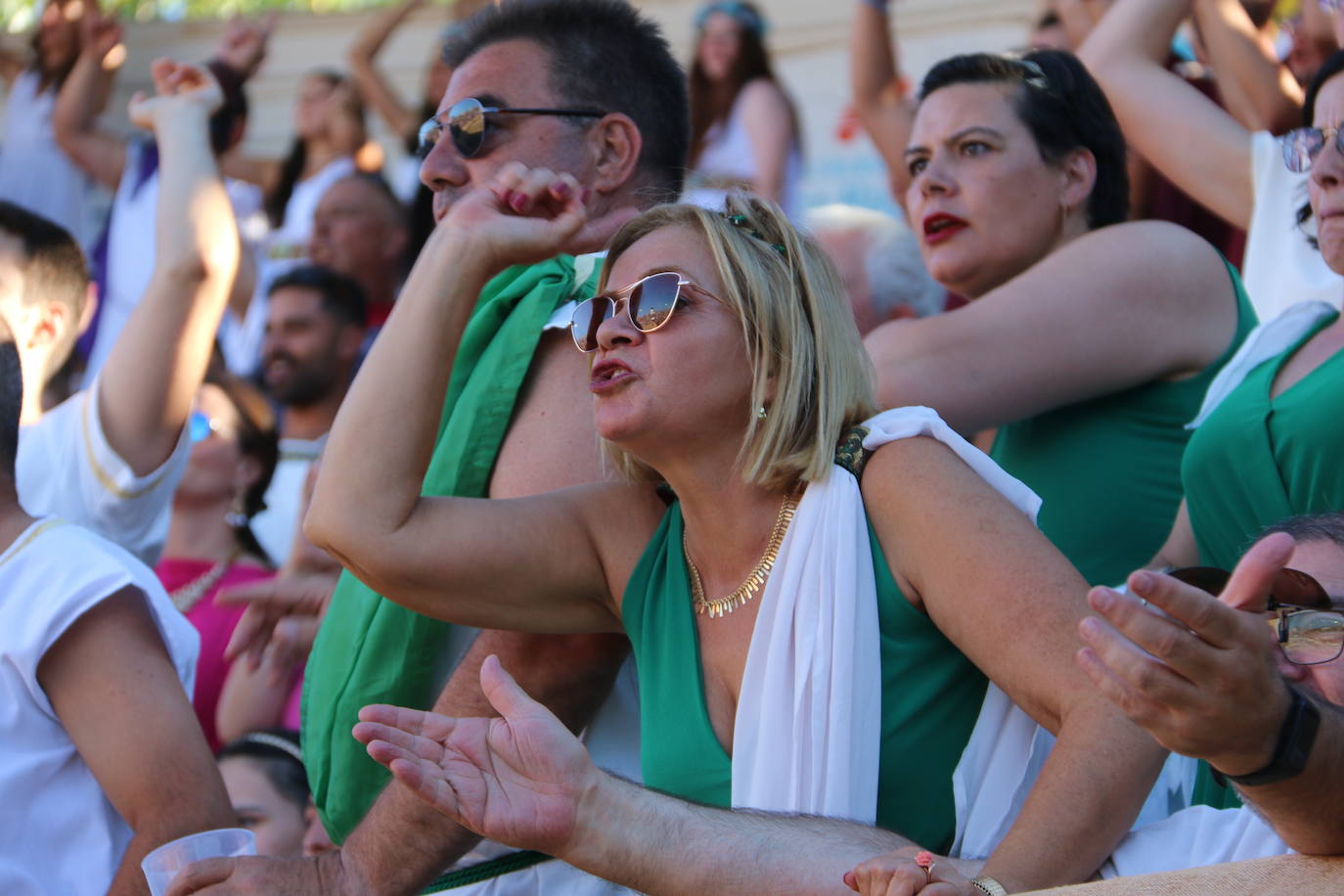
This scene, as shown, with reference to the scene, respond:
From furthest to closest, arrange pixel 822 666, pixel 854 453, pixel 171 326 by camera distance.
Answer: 1. pixel 171 326
2. pixel 854 453
3. pixel 822 666

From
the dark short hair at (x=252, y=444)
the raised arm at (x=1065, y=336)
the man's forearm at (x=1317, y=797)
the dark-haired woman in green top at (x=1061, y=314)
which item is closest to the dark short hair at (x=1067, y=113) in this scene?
the dark-haired woman in green top at (x=1061, y=314)

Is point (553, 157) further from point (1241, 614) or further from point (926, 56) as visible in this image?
point (926, 56)

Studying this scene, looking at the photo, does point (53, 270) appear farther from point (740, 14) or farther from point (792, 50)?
point (792, 50)

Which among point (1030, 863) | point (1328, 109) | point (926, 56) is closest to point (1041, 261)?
point (1328, 109)

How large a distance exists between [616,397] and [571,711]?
60 centimetres

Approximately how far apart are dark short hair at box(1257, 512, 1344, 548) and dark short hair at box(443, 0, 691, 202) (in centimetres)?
141

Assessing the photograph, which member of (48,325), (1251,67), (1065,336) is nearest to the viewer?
(1065,336)

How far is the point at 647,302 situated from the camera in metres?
2.44

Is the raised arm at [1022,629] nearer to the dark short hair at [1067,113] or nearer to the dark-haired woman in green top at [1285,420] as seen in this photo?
the dark-haired woman in green top at [1285,420]

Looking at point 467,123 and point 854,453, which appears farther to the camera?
point 467,123

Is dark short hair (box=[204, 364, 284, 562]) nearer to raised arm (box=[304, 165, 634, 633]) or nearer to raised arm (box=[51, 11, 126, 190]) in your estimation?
raised arm (box=[51, 11, 126, 190])

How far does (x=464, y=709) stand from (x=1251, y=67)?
267 cm

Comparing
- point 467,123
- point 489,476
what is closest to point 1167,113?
point 467,123

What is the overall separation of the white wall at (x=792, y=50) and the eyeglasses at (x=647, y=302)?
4614 millimetres
